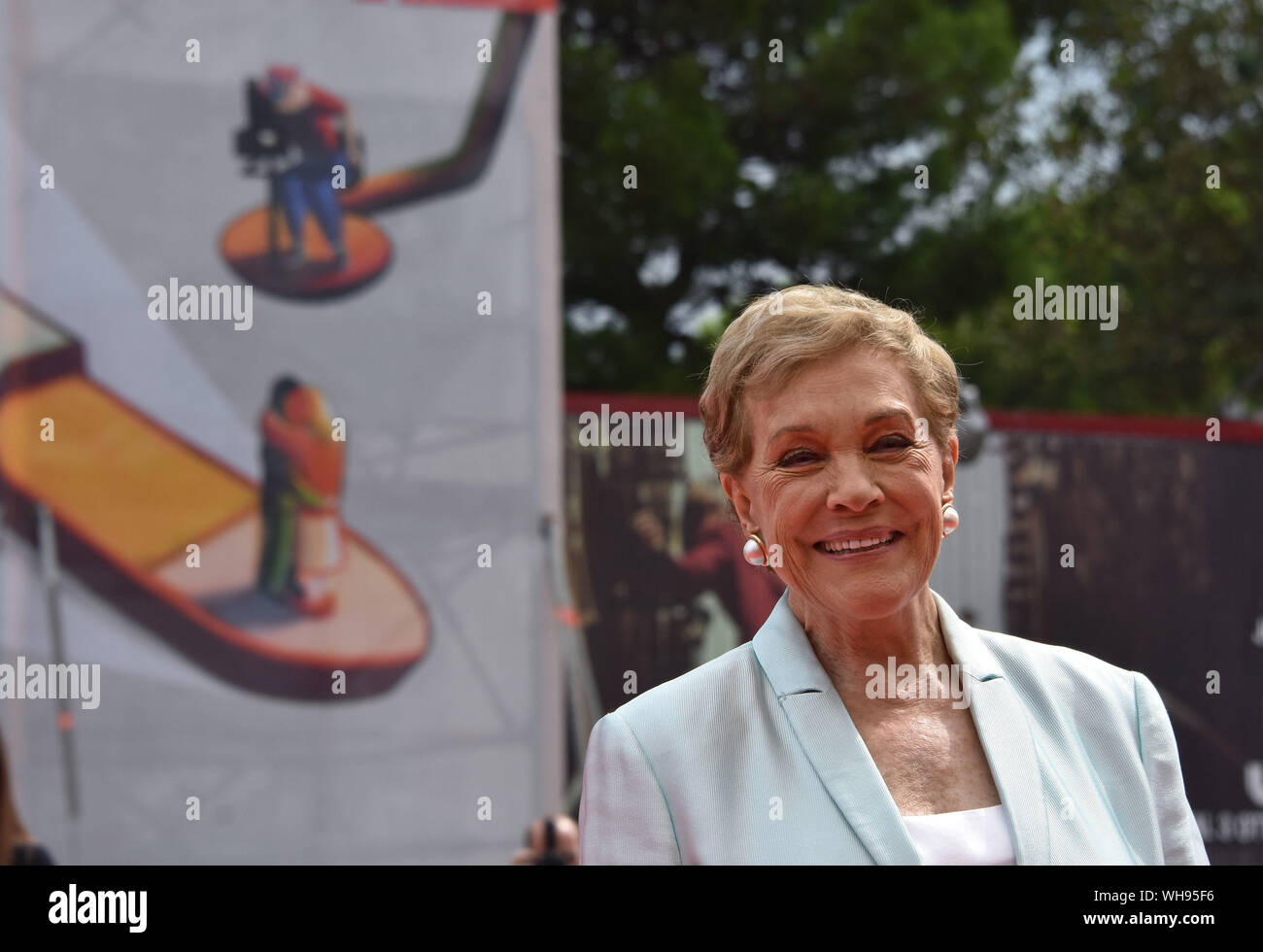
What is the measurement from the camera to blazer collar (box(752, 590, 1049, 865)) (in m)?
1.71

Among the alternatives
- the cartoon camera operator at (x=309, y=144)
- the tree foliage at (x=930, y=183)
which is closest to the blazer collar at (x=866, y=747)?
the cartoon camera operator at (x=309, y=144)

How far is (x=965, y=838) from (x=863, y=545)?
0.38 meters

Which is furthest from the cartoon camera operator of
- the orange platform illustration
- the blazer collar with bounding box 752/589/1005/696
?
the blazer collar with bounding box 752/589/1005/696

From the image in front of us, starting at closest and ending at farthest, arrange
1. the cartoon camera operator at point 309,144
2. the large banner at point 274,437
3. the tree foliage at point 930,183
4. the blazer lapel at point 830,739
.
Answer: the blazer lapel at point 830,739 < the large banner at point 274,437 < the cartoon camera operator at point 309,144 < the tree foliage at point 930,183

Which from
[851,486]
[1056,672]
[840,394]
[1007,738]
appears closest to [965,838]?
[1007,738]

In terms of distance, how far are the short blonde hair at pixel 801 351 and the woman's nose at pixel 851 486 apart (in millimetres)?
126

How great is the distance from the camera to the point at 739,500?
1.96 m

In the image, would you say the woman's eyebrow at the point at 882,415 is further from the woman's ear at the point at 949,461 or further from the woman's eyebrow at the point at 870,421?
the woman's ear at the point at 949,461

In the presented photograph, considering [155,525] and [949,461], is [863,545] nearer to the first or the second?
[949,461]

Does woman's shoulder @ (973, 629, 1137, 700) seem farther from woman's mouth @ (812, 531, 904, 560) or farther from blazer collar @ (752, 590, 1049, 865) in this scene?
woman's mouth @ (812, 531, 904, 560)

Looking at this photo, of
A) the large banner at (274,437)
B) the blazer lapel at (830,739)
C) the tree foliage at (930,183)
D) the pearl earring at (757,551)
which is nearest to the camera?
the blazer lapel at (830,739)

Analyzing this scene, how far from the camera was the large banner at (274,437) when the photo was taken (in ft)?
19.2

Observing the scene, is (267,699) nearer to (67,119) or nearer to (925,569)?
(67,119)
